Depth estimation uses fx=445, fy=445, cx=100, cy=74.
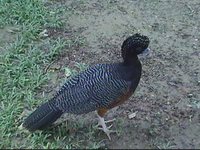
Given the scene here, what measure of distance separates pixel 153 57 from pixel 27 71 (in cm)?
175

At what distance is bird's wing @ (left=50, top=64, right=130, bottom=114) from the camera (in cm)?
457

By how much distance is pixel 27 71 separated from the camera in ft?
19.4

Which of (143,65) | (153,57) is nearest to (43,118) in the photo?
(143,65)

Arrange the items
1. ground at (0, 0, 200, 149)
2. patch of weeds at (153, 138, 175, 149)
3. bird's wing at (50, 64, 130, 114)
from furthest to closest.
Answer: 1. ground at (0, 0, 200, 149)
2. patch of weeds at (153, 138, 175, 149)
3. bird's wing at (50, 64, 130, 114)

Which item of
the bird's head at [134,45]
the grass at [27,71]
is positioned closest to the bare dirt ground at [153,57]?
the grass at [27,71]

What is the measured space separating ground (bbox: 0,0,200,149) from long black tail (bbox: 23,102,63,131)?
0.43 ft

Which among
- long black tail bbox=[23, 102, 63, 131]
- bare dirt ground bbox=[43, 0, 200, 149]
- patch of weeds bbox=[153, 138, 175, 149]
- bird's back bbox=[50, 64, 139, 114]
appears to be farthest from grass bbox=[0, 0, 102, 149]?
patch of weeds bbox=[153, 138, 175, 149]

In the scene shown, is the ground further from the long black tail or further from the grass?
the long black tail

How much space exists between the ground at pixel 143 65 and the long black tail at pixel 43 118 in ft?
0.43

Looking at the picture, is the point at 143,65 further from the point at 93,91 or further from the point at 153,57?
the point at 93,91

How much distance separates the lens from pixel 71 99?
15.3 feet

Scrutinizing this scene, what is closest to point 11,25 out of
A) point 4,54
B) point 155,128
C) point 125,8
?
point 4,54

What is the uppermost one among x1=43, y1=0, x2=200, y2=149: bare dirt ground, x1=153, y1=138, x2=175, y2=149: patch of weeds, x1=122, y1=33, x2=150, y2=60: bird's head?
x1=122, y1=33, x2=150, y2=60: bird's head

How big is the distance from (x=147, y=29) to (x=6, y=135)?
9.62 ft
